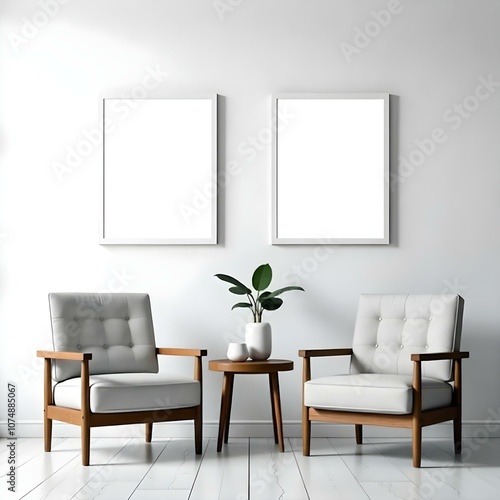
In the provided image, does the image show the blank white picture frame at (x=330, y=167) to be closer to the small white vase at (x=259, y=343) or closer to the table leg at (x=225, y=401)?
the small white vase at (x=259, y=343)

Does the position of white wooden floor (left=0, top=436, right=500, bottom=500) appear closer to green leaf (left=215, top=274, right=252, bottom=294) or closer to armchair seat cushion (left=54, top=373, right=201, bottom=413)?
armchair seat cushion (left=54, top=373, right=201, bottom=413)

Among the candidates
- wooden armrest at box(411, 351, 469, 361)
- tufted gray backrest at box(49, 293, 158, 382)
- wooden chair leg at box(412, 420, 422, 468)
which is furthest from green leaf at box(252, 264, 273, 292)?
wooden chair leg at box(412, 420, 422, 468)

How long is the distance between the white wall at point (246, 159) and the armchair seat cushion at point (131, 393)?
2.34 ft

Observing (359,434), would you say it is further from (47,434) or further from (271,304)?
(47,434)

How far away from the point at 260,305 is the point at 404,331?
81cm

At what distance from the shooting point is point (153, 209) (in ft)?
15.3

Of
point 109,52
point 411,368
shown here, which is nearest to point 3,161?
point 109,52

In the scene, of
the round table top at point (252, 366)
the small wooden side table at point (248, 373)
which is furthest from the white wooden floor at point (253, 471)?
the round table top at point (252, 366)

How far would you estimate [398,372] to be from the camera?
4188 millimetres

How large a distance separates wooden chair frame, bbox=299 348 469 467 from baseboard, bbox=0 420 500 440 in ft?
1.76

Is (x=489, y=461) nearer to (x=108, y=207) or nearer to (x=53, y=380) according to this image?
(x=53, y=380)

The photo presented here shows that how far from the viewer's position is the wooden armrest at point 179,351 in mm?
4105

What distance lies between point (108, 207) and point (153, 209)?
27 cm

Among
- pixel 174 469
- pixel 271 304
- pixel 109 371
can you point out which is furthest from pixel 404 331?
pixel 109 371
